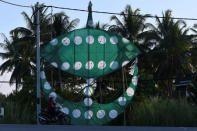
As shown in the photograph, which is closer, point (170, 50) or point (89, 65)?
point (89, 65)

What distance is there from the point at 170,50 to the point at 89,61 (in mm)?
19398

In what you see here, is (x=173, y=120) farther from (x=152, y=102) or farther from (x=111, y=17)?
(x=111, y=17)

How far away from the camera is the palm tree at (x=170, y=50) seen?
38594 millimetres

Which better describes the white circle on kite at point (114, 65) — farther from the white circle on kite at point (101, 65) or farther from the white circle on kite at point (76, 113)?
the white circle on kite at point (76, 113)

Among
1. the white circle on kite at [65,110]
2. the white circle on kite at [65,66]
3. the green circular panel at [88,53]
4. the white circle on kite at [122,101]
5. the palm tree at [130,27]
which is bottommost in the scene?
the white circle on kite at [65,110]

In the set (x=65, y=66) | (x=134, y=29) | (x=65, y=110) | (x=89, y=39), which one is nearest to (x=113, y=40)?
(x=89, y=39)

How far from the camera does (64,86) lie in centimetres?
3106

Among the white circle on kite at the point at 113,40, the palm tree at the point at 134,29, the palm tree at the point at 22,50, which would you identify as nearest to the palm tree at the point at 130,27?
the palm tree at the point at 134,29

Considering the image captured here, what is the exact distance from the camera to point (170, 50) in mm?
38750

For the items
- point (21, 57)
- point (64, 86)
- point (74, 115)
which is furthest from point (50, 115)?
point (21, 57)

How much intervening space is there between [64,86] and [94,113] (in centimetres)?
1086

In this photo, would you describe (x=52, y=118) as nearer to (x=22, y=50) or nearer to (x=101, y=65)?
(x=101, y=65)

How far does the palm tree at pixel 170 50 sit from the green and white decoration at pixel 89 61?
17959 mm

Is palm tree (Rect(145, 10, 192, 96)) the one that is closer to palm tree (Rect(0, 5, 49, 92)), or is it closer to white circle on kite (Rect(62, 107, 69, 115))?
palm tree (Rect(0, 5, 49, 92))
